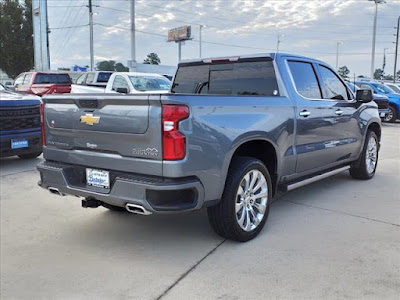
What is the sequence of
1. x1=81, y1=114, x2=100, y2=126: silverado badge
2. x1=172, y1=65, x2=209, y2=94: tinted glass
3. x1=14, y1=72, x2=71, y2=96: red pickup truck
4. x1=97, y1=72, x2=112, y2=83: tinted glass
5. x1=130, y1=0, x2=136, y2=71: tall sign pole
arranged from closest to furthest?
x1=81, y1=114, x2=100, y2=126: silverado badge, x1=172, y1=65, x2=209, y2=94: tinted glass, x1=14, y1=72, x2=71, y2=96: red pickup truck, x1=97, y1=72, x2=112, y2=83: tinted glass, x1=130, y1=0, x2=136, y2=71: tall sign pole

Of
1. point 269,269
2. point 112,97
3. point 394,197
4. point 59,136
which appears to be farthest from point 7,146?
point 394,197

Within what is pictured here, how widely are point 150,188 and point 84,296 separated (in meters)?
0.93

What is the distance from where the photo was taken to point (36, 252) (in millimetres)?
3871

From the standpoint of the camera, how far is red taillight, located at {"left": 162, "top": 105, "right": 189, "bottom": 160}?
3.21m

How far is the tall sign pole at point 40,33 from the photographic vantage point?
813 inches

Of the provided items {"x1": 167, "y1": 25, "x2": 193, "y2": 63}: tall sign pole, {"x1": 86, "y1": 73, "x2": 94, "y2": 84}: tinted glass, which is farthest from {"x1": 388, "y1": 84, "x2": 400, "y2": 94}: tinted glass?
{"x1": 167, "y1": 25, "x2": 193, "y2": 63}: tall sign pole

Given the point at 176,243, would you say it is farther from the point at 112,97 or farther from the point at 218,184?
the point at 112,97

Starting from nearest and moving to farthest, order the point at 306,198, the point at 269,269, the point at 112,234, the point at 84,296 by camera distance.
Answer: the point at 84,296 < the point at 269,269 < the point at 112,234 < the point at 306,198

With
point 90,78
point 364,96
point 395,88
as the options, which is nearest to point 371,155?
point 364,96

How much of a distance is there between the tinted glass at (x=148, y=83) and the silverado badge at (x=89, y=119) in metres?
8.79

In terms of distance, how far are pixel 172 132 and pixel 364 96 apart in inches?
143

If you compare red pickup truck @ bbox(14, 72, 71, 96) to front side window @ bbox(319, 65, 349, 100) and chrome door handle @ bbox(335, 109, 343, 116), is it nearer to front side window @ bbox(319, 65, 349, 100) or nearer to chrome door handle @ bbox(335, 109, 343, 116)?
front side window @ bbox(319, 65, 349, 100)

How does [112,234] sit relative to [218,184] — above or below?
below

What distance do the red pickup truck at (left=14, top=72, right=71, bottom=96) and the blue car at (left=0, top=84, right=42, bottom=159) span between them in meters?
10.1
